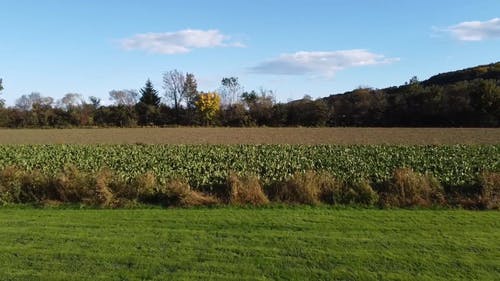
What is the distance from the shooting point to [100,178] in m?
12.3

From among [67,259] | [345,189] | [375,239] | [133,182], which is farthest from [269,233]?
[133,182]

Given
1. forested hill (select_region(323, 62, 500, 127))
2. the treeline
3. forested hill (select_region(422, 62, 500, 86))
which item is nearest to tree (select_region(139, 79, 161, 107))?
the treeline

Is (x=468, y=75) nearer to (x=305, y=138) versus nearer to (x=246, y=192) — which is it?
(x=305, y=138)

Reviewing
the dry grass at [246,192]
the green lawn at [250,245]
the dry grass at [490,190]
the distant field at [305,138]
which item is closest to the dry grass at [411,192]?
the dry grass at [490,190]

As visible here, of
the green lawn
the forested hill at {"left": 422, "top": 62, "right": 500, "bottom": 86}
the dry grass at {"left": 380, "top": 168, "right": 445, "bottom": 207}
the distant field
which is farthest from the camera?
the forested hill at {"left": 422, "top": 62, "right": 500, "bottom": 86}

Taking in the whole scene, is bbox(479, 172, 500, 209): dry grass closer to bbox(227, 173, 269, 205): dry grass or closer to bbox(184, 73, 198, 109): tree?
bbox(227, 173, 269, 205): dry grass

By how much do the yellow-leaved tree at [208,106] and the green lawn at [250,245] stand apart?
81.8m

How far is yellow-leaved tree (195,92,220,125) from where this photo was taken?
92.1 meters

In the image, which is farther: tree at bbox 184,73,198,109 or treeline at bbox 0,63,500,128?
tree at bbox 184,73,198,109

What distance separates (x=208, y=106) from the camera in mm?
95125

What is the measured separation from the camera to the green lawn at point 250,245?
6.06 meters

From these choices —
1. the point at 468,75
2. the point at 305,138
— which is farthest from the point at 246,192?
the point at 468,75

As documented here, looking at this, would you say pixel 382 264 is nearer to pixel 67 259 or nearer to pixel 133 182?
pixel 67 259

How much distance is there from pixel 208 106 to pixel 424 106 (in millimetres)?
41275
